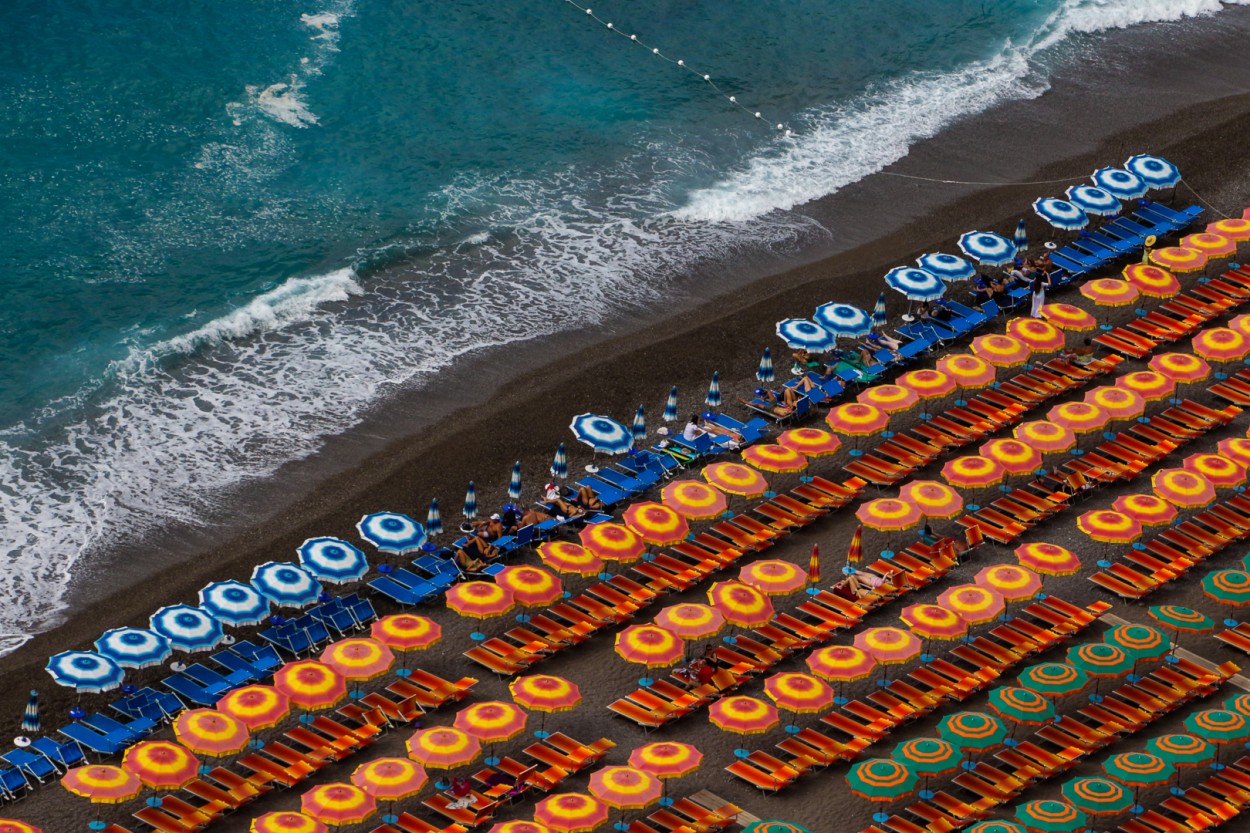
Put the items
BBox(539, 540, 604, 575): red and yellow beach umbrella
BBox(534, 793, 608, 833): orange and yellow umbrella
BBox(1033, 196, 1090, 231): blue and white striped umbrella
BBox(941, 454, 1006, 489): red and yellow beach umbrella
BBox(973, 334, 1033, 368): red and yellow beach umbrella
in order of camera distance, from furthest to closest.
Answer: BBox(1033, 196, 1090, 231): blue and white striped umbrella, BBox(973, 334, 1033, 368): red and yellow beach umbrella, BBox(941, 454, 1006, 489): red and yellow beach umbrella, BBox(539, 540, 604, 575): red and yellow beach umbrella, BBox(534, 793, 608, 833): orange and yellow umbrella

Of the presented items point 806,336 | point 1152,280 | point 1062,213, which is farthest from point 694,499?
point 1062,213

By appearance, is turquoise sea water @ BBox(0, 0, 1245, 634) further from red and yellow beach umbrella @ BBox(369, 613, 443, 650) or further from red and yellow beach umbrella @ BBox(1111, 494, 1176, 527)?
red and yellow beach umbrella @ BBox(1111, 494, 1176, 527)

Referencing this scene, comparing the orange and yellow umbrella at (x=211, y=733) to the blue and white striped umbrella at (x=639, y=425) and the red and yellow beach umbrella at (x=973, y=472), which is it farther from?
the red and yellow beach umbrella at (x=973, y=472)

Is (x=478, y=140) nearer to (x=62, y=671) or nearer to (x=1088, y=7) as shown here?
(x=1088, y=7)

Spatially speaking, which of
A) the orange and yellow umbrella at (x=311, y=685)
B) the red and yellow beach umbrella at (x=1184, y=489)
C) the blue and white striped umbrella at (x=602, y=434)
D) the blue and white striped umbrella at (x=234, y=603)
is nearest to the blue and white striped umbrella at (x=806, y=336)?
the blue and white striped umbrella at (x=602, y=434)

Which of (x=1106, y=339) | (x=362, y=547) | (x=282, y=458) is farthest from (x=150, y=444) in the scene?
(x=1106, y=339)

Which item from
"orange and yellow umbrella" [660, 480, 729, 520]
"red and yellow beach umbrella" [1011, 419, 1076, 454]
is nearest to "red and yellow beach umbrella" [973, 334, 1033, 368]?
"red and yellow beach umbrella" [1011, 419, 1076, 454]
